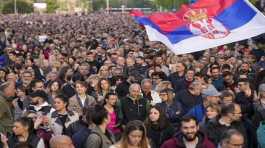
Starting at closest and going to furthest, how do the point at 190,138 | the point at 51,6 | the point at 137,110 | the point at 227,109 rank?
the point at 190,138
the point at 227,109
the point at 137,110
the point at 51,6

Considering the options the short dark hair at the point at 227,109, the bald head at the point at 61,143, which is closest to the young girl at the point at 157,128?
the short dark hair at the point at 227,109

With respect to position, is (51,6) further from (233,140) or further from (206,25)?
(233,140)

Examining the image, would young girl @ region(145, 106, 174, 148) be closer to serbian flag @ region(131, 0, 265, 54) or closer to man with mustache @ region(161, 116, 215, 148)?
man with mustache @ region(161, 116, 215, 148)

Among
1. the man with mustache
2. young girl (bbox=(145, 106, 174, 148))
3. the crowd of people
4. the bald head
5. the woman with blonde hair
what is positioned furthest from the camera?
young girl (bbox=(145, 106, 174, 148))

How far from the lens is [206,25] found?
38.7 feet

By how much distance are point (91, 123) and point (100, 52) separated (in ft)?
37.0

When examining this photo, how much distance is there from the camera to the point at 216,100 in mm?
9336

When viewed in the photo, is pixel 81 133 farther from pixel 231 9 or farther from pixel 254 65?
pixel 254 65

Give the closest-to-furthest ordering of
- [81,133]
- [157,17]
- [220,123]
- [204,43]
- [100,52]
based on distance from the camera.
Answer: [81,133] → [220,123] → [204,43] → [157,17] → [100,52]

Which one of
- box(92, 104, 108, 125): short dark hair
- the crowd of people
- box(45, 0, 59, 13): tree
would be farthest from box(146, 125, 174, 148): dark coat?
box(45, 0, 59, 13): tree

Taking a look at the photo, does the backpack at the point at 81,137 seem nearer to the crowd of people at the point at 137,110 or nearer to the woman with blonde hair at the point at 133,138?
the crowd of people at the point at 137,110

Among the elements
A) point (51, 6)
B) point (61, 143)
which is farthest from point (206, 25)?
point (51, 6)

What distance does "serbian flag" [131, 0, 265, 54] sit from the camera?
447 inches

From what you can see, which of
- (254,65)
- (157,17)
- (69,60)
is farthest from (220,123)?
(69,60)
